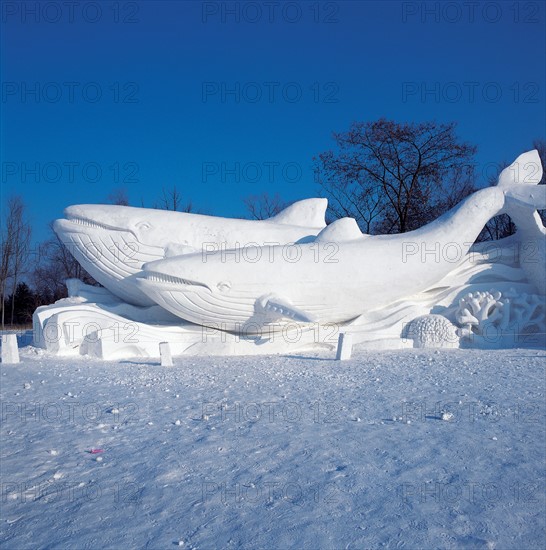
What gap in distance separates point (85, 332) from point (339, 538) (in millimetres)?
6466

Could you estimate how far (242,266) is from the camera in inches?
306

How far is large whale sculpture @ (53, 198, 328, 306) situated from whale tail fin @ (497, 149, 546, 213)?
134 inches

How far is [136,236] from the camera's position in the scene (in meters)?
8.31

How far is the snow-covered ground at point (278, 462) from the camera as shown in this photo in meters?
2.32

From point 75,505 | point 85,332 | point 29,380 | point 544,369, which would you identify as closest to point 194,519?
point 75,505

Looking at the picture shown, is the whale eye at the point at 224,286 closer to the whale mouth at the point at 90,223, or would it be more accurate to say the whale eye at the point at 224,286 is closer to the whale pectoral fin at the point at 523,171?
the whale mouth at the point at 90,223

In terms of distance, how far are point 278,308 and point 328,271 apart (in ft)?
3.54

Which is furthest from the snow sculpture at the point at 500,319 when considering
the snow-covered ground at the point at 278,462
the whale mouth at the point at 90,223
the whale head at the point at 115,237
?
the whale mouth at the point at 90,223

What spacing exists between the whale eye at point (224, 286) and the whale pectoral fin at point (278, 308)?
498 mm

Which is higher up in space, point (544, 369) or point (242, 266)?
point (242, 266)

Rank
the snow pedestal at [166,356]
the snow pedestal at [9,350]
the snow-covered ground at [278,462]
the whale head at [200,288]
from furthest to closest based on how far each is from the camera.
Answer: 1. the whale head at [200,288]
2. the snow pedestal at [9,350]
3. the snow pedestal at [166,356]
4. the snow-covered ground at [278,462]

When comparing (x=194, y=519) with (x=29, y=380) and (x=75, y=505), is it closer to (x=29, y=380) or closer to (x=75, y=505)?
(x=75, y=505)

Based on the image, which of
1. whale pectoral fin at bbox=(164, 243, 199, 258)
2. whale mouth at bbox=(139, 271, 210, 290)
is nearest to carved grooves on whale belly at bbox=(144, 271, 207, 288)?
whale mouth at bbox=(139, 271, 210, 290)

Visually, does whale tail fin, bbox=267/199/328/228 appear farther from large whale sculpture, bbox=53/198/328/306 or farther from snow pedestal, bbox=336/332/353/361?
snow pedestal, bbox=336/332/353/361
